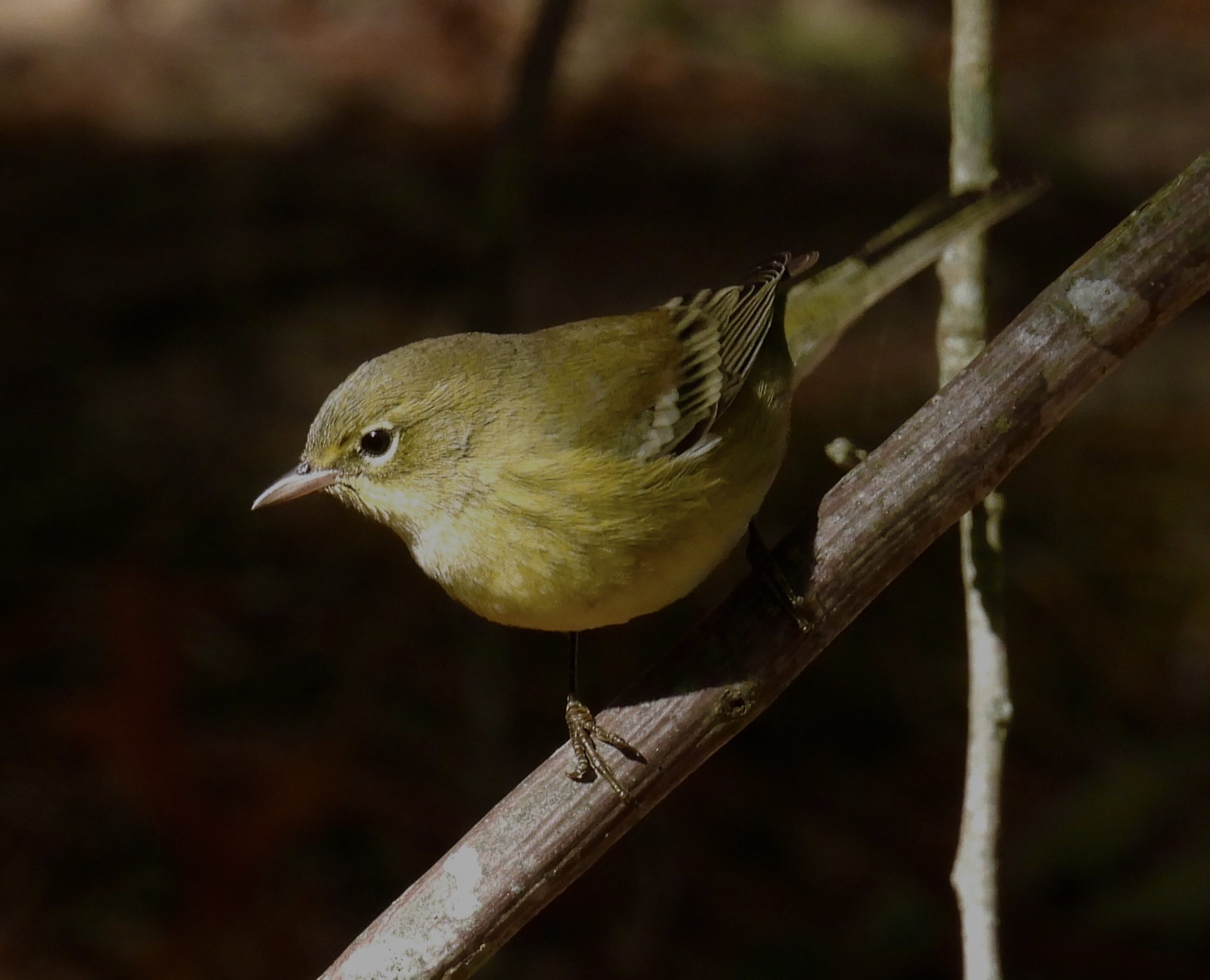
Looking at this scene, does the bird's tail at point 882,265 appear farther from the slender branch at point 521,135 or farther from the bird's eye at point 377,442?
the bird's eye at point 377,442

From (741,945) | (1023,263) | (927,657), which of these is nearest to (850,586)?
(741,945)

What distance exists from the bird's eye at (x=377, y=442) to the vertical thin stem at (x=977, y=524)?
4.30 feet

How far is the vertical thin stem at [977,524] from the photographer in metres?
3.06

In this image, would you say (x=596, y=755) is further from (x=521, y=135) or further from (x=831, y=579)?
(x=521, y=135)

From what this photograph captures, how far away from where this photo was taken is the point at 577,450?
3178mm

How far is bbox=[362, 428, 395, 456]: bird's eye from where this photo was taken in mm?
3279

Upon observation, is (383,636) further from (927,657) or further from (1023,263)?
(1023,263)

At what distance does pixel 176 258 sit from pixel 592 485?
5.77m

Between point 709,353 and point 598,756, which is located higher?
point 709,353

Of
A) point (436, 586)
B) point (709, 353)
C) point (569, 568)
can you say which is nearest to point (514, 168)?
point (709, 353)

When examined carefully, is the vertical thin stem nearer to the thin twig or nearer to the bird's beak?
the thin twig

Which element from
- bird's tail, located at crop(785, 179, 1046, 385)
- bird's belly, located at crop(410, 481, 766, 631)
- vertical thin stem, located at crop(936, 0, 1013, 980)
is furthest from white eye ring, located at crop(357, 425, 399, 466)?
vertical thin stem, located at crop(936, 0, 1013, 980)

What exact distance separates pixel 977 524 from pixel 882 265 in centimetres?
80

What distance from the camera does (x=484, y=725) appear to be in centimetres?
450
